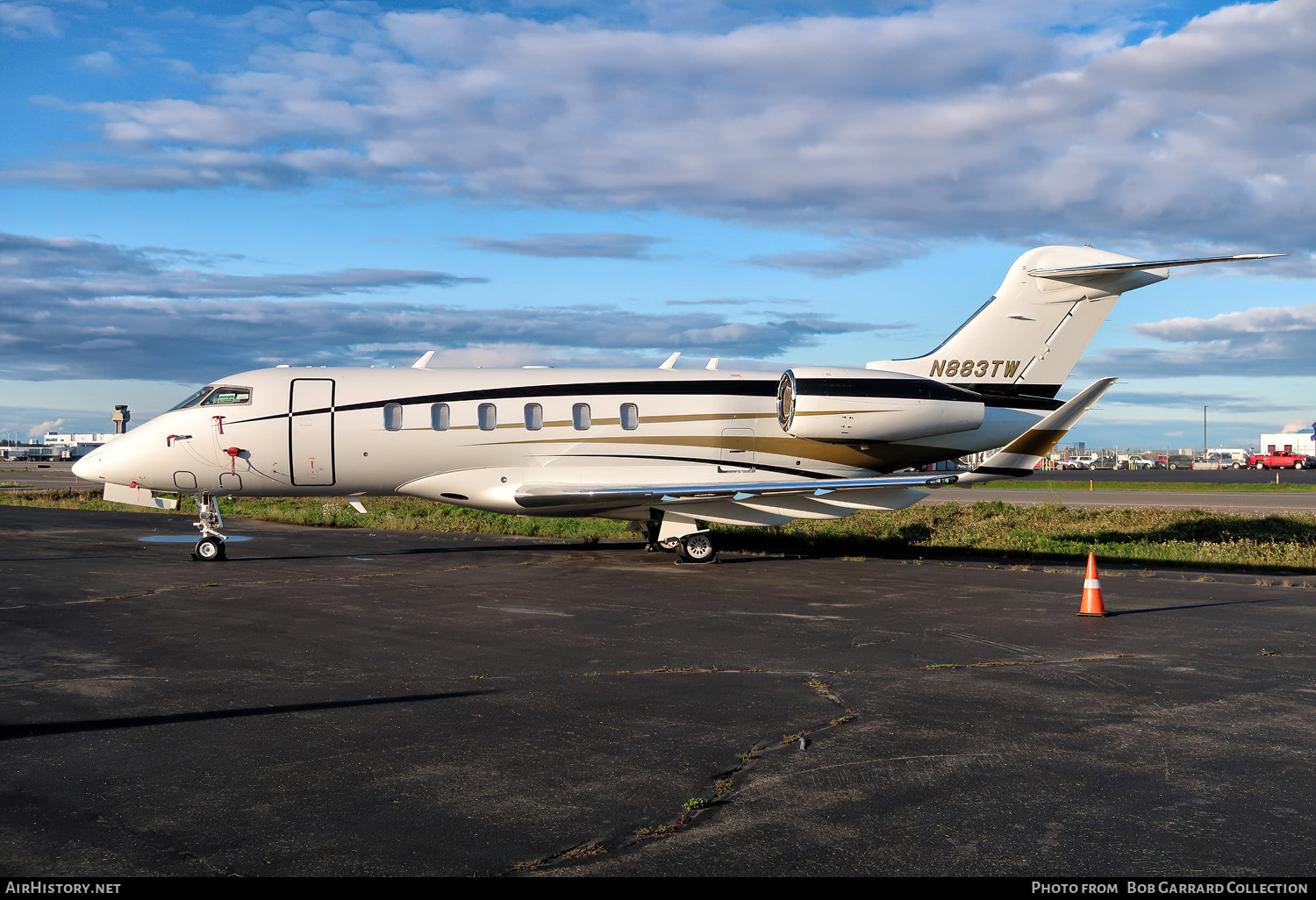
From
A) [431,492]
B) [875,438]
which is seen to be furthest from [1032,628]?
[431,492]

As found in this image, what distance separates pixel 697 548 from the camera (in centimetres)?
1842

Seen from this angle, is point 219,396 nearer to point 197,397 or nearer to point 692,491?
point 197,397

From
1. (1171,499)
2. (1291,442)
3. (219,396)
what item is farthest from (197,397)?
(1291,442)

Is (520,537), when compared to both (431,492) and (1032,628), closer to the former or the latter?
(431,492)

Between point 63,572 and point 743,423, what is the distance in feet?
39.8

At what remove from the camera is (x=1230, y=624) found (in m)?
11.7

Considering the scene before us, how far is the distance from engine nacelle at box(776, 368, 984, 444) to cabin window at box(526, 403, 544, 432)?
4.74 metres

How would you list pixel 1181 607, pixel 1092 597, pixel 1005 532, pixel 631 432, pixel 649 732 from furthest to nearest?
pixel 1005 532
pixel 631 432
pixel 1181 607
pixel 1092 597
pixel 649 732

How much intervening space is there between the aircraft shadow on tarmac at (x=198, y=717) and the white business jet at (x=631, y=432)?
9.75m

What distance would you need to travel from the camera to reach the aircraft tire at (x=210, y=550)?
17.9m

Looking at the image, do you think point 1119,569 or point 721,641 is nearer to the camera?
point 721,641

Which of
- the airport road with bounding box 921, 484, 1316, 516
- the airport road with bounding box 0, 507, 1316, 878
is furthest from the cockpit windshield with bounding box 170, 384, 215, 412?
the airport road with bounding box 921, 484, 1316, 516

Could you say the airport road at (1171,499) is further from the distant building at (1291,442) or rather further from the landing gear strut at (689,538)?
the distant building at (1291,442)

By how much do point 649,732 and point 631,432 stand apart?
479 inches
